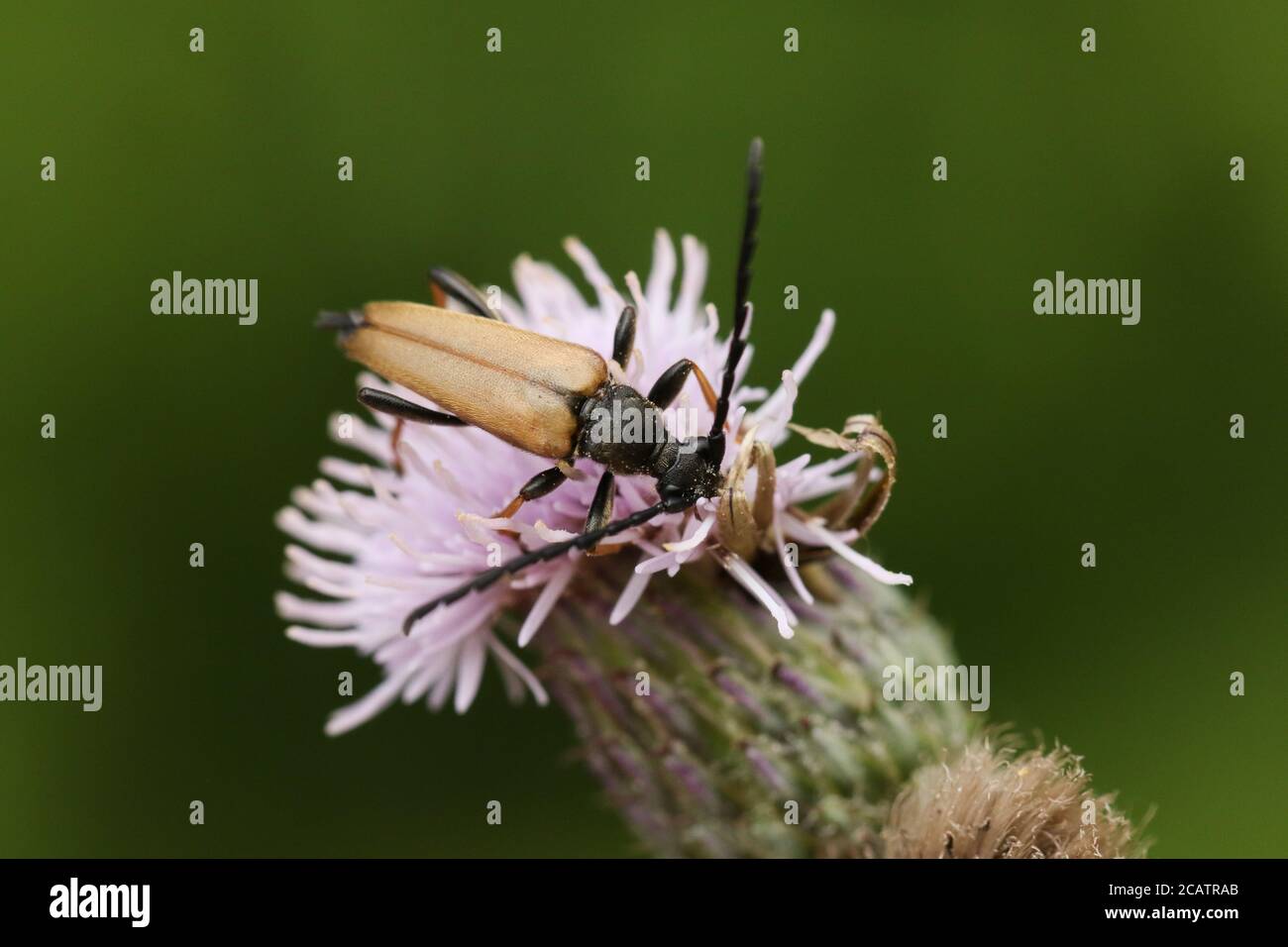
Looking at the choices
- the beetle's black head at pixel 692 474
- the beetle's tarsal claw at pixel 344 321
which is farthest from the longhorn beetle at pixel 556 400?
the beetle's tarsal claw at pixel 344 321

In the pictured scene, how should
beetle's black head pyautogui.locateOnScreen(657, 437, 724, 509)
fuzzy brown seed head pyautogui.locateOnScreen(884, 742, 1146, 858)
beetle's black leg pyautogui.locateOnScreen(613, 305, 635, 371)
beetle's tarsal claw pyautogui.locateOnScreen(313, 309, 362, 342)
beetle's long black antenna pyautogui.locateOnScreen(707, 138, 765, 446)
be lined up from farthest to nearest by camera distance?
beetle's tarsal claw pyautogui.locateOnScreen(313, 309, 362, 342)
beetle's black leg pyautogui.locateOnScreen(613, 305, 635, 371)
beetle's black head pyautogui.locateOnScreen(657, 437, 724, 509)
fuzzy brown seed head pyautogui.locateOnScreen(884, 742, 1146, 858)
beetle's long black antenna pyautogui.locateOnScreen(707, 138, 765, 446)

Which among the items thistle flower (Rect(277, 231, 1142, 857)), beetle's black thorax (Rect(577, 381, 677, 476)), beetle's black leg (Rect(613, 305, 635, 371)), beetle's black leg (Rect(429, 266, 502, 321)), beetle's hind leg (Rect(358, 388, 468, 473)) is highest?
beetle's black leg (Rect(429, 266, 502, 321))

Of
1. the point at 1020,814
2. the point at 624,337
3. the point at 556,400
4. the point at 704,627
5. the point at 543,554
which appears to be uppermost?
the point at 624,337

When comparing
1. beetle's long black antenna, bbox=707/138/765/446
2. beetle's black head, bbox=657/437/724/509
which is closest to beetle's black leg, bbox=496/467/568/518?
beetle's black head, bbox=657/437/724/509

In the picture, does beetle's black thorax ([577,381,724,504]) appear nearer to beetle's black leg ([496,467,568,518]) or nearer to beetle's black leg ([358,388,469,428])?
beetle's black leg ([496,467,568,518])

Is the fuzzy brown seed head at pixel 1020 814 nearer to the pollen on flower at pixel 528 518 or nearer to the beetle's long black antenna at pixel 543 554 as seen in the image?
the pollen on flower at pixel 528 518

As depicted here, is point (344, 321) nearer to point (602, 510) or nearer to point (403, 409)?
point (403, 409)

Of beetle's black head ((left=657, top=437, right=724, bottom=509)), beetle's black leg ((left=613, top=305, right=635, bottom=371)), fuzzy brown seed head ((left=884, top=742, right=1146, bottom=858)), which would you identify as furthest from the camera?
beetle's black leg ((left=613, top=305, right=635, bottom=371))

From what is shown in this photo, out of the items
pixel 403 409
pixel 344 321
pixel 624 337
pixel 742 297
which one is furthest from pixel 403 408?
pixel 742 297
